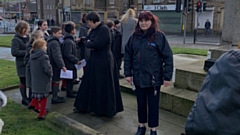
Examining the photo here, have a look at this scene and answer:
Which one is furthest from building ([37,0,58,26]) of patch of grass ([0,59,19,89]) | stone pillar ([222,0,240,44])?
stone pillar ([222,0,240,44])

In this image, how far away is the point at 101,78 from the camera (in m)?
4.48

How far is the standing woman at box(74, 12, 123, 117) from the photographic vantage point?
441 centimetres

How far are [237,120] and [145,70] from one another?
86.8 inches

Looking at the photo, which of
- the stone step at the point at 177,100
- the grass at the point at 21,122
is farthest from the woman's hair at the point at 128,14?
the grass at the point at 21,122

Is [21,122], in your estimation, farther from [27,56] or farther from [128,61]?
[128,61]

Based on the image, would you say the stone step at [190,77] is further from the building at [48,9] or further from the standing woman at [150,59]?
the building at [48,9]

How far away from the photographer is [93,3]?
46.1m

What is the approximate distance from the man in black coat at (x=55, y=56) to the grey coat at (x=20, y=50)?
0.47m

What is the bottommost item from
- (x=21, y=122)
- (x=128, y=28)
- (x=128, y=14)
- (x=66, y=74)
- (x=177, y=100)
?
(x=21, y=122)

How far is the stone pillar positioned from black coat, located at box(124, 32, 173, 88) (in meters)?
2.06

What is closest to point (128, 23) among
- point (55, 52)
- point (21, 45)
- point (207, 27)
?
point (55, 52)

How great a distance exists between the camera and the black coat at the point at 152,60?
11.5ft

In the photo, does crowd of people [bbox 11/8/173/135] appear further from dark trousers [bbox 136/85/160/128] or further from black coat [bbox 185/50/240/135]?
black coat [bbox 185/50/240/135]

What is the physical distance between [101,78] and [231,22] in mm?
2974
